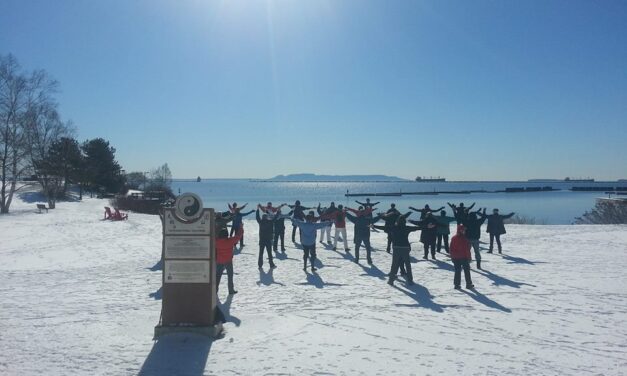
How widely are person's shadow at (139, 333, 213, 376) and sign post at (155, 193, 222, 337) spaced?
0.76 feet

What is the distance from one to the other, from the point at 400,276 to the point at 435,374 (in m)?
6.22

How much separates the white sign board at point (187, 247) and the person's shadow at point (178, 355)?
1.31 metres

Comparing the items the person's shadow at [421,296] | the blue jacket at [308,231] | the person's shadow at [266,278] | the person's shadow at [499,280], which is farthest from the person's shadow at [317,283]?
the person's shadow at [499,280]

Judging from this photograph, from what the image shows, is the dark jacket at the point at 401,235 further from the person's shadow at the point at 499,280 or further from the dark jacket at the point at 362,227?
the dark jacket at the point at 362,227

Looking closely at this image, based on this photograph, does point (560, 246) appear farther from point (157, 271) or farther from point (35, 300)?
point (35, 300)

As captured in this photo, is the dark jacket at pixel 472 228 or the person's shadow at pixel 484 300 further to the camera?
the dark jacket at pixel 472 228

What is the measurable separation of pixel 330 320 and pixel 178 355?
2827 mm

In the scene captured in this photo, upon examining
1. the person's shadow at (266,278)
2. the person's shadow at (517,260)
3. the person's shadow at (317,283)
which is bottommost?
the person's shadow at (266,278)

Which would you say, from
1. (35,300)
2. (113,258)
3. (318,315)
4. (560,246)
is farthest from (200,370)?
(560,246)

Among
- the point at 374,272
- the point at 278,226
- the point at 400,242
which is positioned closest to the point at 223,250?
the point at 400,242

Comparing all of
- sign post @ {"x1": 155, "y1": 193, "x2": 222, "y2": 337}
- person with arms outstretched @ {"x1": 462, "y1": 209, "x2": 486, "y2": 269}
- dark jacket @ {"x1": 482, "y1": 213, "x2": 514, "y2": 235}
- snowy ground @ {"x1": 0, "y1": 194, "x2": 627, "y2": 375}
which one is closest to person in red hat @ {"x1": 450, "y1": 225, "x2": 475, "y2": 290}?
snowy ground @ {"x1": 0, "y1": 194, "x2": 627, "y2": 375}

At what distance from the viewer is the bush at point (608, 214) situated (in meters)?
38.2

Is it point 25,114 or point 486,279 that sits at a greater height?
point 25,114

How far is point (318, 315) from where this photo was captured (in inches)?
322
